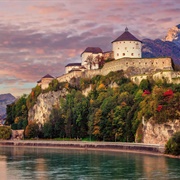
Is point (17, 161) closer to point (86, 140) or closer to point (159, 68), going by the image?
point (86, 140)

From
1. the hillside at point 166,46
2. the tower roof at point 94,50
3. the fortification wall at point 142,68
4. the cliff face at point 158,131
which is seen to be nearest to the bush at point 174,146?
the cliff face at point 158,131

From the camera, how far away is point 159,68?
74.9 metres

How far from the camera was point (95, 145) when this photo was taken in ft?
220

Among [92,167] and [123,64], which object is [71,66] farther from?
[92,167]

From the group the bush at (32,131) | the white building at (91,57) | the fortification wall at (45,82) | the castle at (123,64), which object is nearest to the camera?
the castle at (123,64)

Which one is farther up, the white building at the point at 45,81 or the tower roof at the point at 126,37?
the tower roof at the point at 126,37

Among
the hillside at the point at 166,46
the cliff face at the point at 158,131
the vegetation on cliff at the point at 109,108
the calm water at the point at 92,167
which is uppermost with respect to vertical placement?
the hillside at the point at 166,46

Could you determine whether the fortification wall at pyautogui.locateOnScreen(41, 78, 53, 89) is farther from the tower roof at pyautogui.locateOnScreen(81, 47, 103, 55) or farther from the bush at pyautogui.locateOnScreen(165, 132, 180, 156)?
the bush at pyautogui.locateOnScreen(165, 132, 180, 156)

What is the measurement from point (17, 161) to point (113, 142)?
15987 millimetres

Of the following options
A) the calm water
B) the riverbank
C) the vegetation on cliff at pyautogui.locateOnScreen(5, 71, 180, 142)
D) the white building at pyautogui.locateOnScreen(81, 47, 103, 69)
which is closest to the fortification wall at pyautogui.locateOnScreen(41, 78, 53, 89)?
the vegetation on cliff at pyautogui.locateOnScreen(5, 71, 180, 142)

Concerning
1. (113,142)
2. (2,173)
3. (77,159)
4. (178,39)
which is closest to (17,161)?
(77,159)

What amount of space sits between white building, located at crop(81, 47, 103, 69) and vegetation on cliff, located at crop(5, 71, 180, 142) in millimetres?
4251

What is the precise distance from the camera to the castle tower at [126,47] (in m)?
81.9

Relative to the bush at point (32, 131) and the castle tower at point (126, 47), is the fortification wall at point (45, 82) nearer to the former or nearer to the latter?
the bush at point (32, 131)
